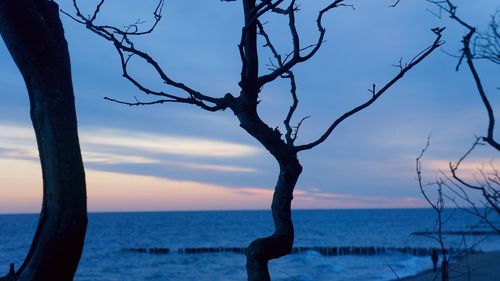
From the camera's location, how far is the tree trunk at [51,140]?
2811 mm

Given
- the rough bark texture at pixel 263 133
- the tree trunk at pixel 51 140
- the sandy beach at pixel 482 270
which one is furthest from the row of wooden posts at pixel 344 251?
the tree trunk at pixel 51 140

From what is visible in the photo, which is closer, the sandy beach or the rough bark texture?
the rough bark texture

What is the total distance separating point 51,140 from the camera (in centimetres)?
286

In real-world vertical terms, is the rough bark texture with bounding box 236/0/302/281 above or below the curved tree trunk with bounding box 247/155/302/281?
above

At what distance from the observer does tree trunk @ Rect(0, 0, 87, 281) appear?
9.22 ft

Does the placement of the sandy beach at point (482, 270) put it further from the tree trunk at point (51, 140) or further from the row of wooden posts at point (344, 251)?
the tree trunk at point (51, 140)

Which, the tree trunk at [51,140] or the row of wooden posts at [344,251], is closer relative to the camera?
the tree trunk at [51,140]

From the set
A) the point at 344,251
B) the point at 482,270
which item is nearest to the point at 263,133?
the point at 482,270

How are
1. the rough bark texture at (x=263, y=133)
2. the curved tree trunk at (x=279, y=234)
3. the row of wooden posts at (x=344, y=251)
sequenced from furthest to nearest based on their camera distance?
the row of wooden posts at (x=344, y=251)
the rough bark texture at (x=263, y=133)
the curved tree trunk at (x=279, y=234)

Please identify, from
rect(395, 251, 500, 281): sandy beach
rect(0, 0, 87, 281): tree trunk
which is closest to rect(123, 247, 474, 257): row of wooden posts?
rect(395, 251, 500, 281): sandy beach

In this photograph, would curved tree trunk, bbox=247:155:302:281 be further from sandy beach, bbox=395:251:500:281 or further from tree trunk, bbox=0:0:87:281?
sandy beach, bbox=395:251:500:281

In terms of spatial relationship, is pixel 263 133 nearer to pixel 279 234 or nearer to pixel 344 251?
pixel 279 234

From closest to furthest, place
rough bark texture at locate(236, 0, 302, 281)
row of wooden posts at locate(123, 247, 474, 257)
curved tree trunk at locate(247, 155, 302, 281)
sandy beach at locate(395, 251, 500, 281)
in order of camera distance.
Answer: curved tree trunk at locate(247, 155, 302, 281) → rough bark texture at locate(236, 0, 302, 281) → sandy beach at locate(395, 251, 500, 281) → row of wooden posts at locate(123, 247, 474, 257)

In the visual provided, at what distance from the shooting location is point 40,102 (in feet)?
9.46
